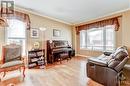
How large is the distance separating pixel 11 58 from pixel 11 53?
0.17m

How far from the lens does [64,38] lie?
7398 millimetres

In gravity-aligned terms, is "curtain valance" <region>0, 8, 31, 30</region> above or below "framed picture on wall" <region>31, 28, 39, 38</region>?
above

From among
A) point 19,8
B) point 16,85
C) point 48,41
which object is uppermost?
point 19,8

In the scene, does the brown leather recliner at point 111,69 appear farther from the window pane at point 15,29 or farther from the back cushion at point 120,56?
the window pane at point 15,29

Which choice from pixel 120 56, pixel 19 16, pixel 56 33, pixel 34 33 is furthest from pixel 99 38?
pixel 19 16

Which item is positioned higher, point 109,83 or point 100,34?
point 100,34

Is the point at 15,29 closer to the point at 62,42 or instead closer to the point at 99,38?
the point at 62,42

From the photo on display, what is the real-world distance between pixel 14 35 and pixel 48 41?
1650mm

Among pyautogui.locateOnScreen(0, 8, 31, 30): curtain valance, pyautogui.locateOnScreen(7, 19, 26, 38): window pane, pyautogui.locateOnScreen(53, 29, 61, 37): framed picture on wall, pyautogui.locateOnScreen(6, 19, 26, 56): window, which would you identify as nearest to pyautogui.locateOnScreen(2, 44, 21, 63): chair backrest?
pyautogui.locateOnScreen(6, 19, 26, 56): window

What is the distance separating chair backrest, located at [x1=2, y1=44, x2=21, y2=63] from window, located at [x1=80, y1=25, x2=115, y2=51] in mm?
4140

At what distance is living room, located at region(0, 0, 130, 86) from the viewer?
321 centimetres

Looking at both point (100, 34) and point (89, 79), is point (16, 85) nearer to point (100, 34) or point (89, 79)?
point (89, 79)

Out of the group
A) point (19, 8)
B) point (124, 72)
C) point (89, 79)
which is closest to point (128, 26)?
point (124, 72)

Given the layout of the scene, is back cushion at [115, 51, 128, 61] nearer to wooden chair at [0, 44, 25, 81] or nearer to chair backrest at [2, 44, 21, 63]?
wooden chair at [0, 44, 25, 81]
